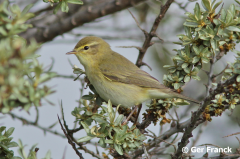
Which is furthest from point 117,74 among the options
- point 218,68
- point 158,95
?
point 218,68

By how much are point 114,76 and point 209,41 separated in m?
→ 1.78

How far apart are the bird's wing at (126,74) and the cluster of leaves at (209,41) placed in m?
1.17

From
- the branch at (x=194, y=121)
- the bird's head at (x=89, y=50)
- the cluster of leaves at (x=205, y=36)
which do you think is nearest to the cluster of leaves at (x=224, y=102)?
the branch at (x=194, y=121)

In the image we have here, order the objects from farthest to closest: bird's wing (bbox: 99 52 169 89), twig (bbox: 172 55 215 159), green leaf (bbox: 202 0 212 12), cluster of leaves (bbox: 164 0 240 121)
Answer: bird's wing (bbox: 99 52 169 89)
green leaf (bbox: 202 0 212 12)
cluster of leaves (bbox: 164 0 240 121)
twig (bbox: 172 55 215 159)

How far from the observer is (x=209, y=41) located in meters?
2.91

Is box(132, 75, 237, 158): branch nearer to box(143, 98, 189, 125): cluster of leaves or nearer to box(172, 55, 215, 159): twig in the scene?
box(172, 55, 215, 159): twig

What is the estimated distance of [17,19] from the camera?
5.89 ft

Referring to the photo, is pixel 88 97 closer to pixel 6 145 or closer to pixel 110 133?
pixel 110 133

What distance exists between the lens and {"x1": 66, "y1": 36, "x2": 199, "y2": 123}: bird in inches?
159

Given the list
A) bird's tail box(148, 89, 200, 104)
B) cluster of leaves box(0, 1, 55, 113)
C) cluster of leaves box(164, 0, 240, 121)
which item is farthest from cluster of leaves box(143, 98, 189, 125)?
cluster of leaves box(0, 1, 55, 113)

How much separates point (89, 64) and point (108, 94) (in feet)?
2.38

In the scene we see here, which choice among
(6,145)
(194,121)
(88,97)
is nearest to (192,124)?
(194,121)

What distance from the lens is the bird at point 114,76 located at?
4.05m

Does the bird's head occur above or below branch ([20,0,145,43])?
below
